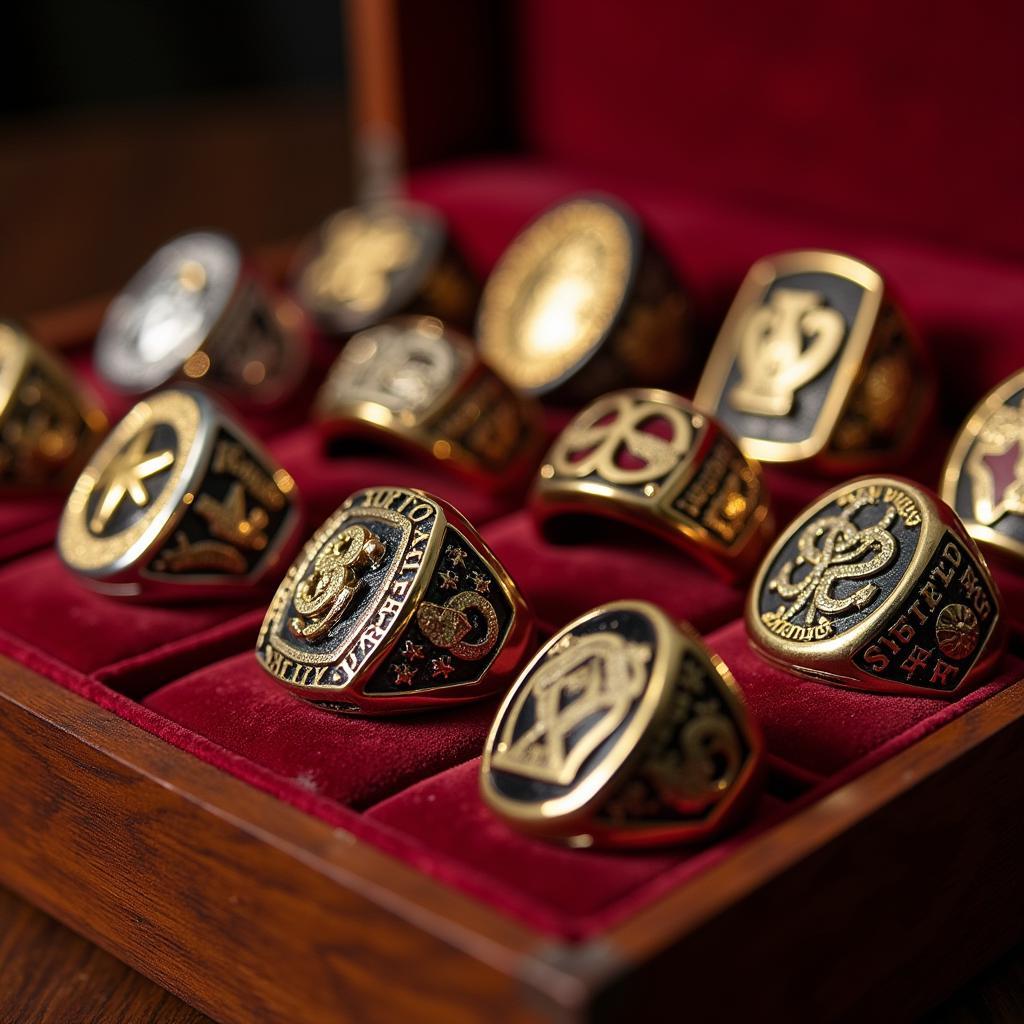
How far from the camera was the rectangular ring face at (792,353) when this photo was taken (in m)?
1.58

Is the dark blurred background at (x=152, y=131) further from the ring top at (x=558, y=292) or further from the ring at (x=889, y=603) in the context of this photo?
the ring at (x=889, y=603)

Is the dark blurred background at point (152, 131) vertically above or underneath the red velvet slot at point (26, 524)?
underneath

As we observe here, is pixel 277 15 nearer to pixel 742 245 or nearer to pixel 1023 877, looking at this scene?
pixel 742 245

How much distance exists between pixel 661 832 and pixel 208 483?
0.59 m

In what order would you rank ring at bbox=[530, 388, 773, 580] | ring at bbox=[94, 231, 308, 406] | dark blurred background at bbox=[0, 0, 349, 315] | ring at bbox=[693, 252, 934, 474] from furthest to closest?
dark blurred background at bbox=[0, 0, 349, 315]
ring at bbox=[94, 231, 308, 406]
ring at bbox=[693, 252, 934, 474]
ring at bbox=[530, 388, 773, 580]

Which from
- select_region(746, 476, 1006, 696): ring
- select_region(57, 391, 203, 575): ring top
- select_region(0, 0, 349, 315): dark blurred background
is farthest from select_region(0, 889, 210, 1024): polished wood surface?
select_region(0, 0, 349, 315): dark blurred background

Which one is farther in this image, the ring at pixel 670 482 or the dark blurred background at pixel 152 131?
the dark blurred background at pixel 152 131

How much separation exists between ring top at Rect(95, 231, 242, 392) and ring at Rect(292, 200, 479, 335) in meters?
0.13

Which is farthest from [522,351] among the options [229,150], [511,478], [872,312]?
[229,150]

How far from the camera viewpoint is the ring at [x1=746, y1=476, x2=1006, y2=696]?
1.21 meters

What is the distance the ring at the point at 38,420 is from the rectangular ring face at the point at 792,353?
646 millimetres

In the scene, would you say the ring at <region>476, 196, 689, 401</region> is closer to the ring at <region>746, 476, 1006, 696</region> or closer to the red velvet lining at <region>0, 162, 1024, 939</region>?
the red velvet lining at <region>0, 162, 1024, 939</region>

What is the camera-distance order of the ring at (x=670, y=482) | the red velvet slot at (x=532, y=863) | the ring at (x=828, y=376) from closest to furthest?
1. the red velvet slot at (x=532, y=863)
2. the ring at (x=670, y=482)
3. the ring at (x=828, y=376)

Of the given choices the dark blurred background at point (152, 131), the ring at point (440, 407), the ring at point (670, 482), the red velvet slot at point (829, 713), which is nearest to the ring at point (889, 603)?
the red velvet slot at point (829, 713)
